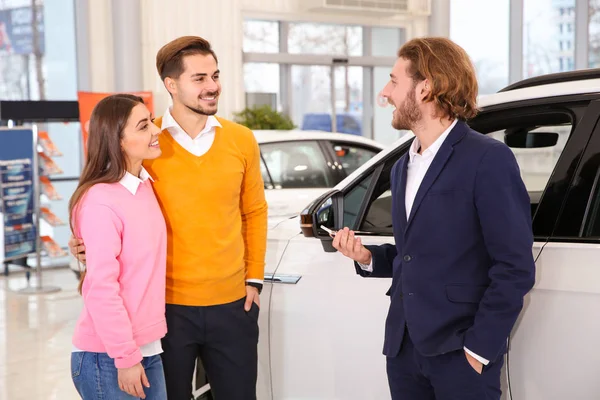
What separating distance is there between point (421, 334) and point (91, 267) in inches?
37.0

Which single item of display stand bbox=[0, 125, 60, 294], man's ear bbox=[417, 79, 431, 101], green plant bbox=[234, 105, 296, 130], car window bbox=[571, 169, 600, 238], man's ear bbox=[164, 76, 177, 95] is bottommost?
display stand bbox=[0, 125, 60, 294]

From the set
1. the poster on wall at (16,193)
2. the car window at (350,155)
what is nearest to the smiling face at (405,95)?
the car window at (350,155)

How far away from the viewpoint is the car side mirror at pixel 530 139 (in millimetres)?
2582

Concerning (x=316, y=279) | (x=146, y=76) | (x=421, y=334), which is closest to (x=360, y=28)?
(x=146, y=76)

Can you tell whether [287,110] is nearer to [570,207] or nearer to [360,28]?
[360,28]

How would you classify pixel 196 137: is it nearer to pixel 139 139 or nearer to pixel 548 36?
pixel 139 139

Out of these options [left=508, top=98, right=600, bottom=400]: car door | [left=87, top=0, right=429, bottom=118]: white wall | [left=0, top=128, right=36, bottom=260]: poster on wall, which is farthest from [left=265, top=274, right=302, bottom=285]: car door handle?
[left=87, top=0, right=429, bottom=118]: white wall

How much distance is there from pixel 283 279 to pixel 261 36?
9.44 m

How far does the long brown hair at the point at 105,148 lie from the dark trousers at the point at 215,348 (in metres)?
0.38

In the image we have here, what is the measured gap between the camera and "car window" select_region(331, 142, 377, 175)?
647 cm

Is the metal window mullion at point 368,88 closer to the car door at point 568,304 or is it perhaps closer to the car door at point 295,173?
the car door at point 295,173

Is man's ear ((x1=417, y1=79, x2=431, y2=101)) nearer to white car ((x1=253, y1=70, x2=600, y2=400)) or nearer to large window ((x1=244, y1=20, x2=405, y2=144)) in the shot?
white car ((x1=253, y1=70, x2=600, y2=400))

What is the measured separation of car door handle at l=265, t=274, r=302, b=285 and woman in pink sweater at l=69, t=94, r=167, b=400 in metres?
0.70

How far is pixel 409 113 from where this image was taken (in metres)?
2.09
